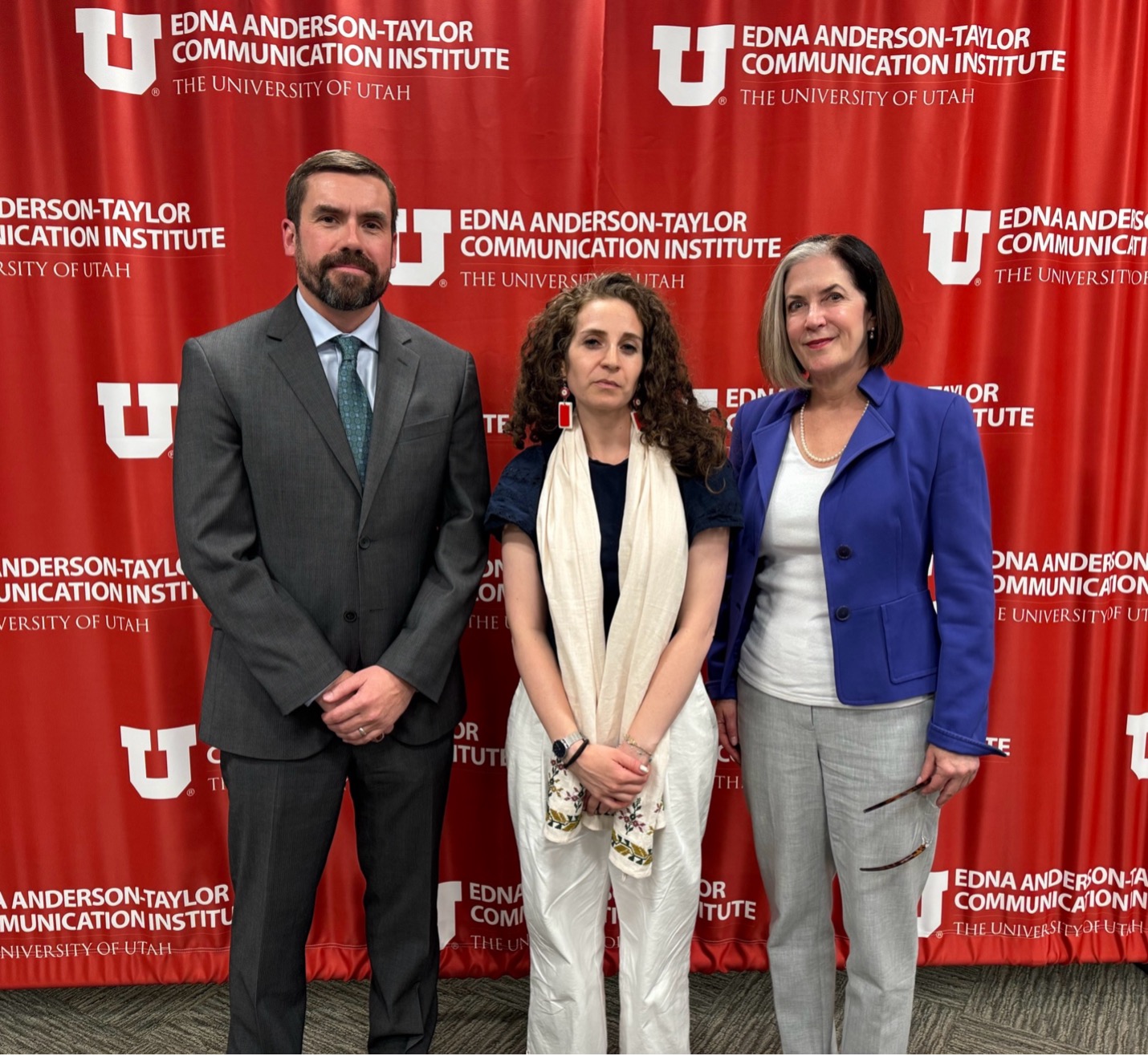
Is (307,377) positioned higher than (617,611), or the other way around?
(307,377)

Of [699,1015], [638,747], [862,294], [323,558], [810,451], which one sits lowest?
[699,1015]

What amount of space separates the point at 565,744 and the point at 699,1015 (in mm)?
1190

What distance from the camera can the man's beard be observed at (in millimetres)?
1708

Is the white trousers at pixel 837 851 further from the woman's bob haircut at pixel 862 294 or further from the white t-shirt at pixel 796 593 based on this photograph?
the woman's bob haircut at pixel 862 294

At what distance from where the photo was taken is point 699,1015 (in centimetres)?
235

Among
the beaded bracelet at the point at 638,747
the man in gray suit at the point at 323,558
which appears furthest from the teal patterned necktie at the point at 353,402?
the beaded bracelet at the point at 638,747

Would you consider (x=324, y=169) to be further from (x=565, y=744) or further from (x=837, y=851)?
(x=837, y=851)

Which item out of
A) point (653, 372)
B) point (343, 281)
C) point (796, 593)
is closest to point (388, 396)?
point (343, 281)

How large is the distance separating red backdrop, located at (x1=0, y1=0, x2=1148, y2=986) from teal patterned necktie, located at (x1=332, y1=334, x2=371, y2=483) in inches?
22.8

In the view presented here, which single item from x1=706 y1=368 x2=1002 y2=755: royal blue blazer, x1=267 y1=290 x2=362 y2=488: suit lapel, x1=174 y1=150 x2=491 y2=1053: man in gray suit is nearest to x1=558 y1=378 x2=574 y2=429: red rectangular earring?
x1=174 y1=150 x2=491 y2=1053: man in gray suit

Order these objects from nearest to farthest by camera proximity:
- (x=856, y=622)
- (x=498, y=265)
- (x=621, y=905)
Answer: (x=856, y=622) < (x=621, y=905) < (x=498, y=265)

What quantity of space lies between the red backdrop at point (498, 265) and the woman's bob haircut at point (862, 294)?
0.57 meters

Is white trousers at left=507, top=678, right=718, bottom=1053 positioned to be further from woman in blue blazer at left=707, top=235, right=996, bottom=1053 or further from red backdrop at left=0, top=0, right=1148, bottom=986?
red backdrop at left=0, top=0, right=1148, bottom=986

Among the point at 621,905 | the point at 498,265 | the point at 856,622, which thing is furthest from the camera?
the point at 498,265
